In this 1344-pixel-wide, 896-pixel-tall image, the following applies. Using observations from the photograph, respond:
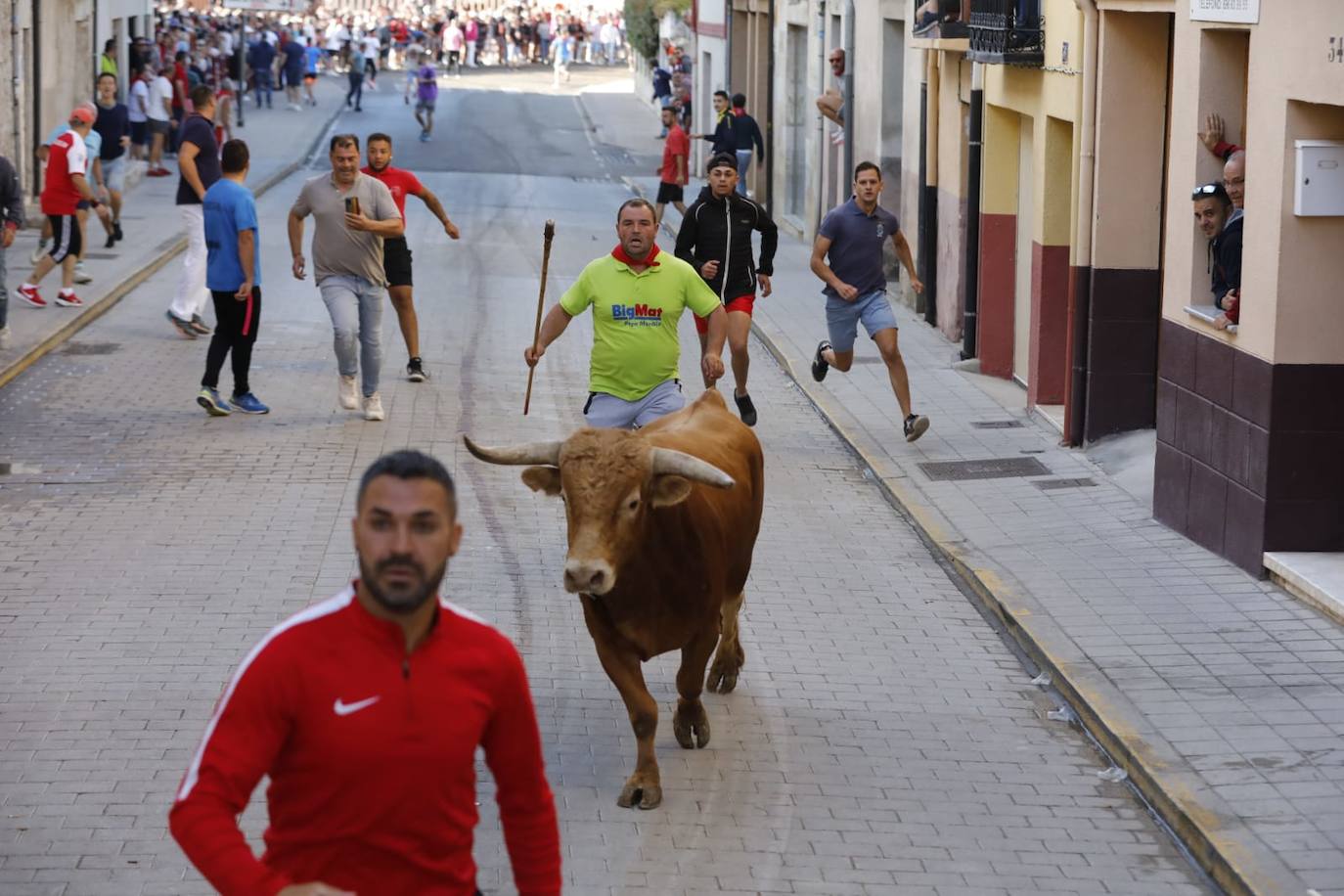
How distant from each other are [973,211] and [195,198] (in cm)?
712

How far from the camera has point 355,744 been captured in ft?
13.1

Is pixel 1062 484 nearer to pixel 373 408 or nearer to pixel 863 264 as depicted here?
pixel 863 264

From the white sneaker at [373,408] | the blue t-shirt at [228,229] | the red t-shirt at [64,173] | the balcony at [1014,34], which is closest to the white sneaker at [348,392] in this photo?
the white sneaker at [373,408]

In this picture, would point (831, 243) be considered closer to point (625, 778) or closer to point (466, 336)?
point (466, 336)

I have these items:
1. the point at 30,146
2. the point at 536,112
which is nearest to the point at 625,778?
the point at 30,146

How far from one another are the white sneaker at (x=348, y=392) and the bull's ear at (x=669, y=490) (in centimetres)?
839

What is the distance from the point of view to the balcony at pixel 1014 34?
643 inches

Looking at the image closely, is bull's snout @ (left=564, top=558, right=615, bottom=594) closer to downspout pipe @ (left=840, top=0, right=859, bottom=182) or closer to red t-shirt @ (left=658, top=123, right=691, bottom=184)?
downspout pipe @ (left=840, top=0, right=859, bottom=182)

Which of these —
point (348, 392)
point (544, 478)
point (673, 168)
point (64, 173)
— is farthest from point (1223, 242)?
point (673, 168)

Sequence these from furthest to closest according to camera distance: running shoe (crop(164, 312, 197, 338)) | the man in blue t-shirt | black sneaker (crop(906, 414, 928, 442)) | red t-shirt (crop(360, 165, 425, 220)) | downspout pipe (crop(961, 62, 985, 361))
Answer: running shoe (crop(164, 312, 197, 338)) → downspout pipe (crop(961, 62, 985, 361)) → red t-shirt (crop(360, 165, 425, 220)) → the man in blue t-shirt → black sneaker (crop(906, 414, 928, 442))

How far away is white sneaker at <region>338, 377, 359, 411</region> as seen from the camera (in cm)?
1541

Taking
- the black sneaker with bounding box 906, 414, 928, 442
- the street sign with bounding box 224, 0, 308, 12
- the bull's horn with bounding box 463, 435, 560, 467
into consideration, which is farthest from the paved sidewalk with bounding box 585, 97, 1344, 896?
the street sign with bounding box 224, 0, 308, 12

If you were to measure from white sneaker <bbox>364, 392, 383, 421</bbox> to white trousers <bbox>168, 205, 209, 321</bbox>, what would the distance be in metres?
4.25

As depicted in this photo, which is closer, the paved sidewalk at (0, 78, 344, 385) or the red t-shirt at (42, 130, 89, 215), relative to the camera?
the paved sidewalk at (0, 78, 344, 385)
